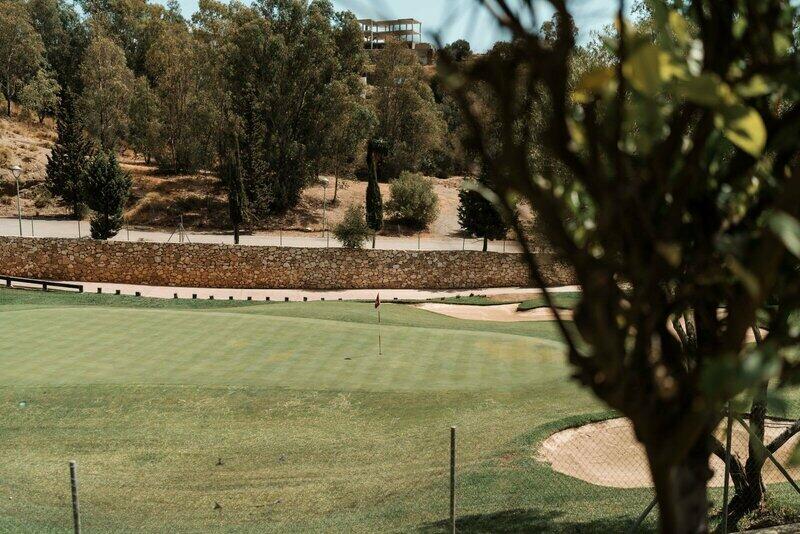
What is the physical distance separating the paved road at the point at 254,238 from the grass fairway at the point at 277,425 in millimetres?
23878

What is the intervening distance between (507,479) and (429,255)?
2795 cm

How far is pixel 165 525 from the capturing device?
9.09 m

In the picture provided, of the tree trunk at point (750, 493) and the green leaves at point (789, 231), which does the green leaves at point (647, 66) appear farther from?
the tree trunk at point (750, 493)

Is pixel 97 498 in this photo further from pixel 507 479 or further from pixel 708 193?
pixel 708 193

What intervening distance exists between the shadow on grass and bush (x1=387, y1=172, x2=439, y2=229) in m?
43.4

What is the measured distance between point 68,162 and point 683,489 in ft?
169

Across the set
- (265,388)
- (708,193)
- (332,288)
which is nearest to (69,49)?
(332,288)

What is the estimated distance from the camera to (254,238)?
46.8m

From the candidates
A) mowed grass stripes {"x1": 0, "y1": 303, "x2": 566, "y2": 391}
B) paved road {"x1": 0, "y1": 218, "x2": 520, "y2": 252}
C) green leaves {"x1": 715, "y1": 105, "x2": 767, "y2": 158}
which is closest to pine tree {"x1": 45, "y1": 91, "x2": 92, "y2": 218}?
paved road {"x1": 0, "y1": 218, "x2": 520, "y2": 252}

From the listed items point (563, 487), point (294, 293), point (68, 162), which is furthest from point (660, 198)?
point (68, 162)

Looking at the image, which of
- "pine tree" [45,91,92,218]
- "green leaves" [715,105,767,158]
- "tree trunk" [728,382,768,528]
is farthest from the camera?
"pine tree" [45,91,92,218]

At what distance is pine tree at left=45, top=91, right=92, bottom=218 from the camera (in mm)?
48906

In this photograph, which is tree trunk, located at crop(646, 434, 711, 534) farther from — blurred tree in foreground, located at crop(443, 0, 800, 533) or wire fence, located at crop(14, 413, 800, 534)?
wire fence, located at crop(14, 413, 800, 534)

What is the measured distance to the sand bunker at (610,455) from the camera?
36.2 ft
